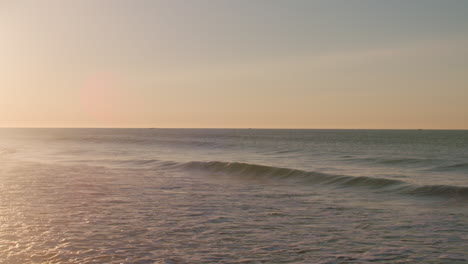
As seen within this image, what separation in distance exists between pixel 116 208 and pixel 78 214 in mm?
1378

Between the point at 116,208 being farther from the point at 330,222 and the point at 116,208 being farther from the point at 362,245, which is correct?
the point at 362,245

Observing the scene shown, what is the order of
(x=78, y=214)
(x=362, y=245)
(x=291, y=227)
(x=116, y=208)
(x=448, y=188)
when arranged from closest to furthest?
(x=362, y=245), (x=291, y=227), (x=78, y=214), (x=116, y=208), (x=448, y=188)

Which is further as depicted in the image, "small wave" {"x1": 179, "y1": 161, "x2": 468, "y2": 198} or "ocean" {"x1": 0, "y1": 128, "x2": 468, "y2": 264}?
"small wave" {"x1": 179, "y1": 161, "x2": 468, "y2": 198}

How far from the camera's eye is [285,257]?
336 inches

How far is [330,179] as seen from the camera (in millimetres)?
22828

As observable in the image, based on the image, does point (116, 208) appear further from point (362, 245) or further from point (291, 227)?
point (362, 245)

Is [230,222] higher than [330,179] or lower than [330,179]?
lower

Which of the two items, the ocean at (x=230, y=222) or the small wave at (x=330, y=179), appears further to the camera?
the small wave at (x=330, y=179)

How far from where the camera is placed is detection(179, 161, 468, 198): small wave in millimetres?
18547

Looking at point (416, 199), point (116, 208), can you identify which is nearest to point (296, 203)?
point (416, 199)

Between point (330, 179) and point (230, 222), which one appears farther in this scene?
point (330, 179)

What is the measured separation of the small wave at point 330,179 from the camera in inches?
730

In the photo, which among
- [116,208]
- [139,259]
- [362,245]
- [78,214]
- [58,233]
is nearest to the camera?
[139,259]

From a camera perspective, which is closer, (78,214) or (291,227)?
(291,227)
